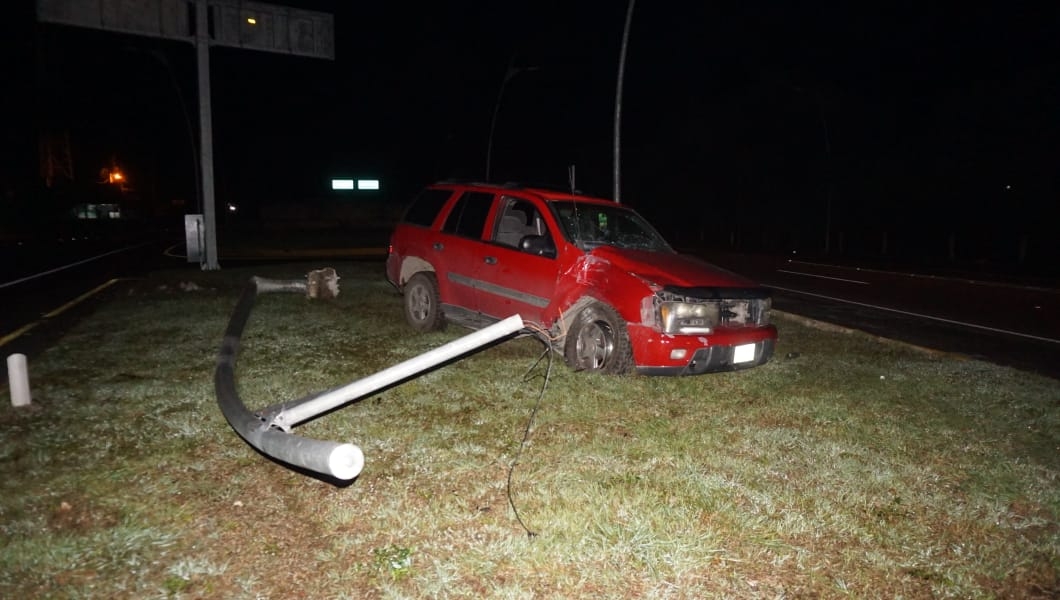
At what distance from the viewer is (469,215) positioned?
764cm

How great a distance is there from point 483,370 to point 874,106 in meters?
40.2

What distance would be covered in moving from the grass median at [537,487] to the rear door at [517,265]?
2.33ft

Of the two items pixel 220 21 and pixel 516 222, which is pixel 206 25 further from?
pixel 516 222

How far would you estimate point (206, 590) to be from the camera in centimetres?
279

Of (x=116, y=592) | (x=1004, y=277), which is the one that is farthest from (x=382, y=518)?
(x=1004, y=277)

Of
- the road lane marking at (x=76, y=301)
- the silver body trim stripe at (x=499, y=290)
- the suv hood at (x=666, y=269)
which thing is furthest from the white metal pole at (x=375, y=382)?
the road lane marking at (x=76, y=301)

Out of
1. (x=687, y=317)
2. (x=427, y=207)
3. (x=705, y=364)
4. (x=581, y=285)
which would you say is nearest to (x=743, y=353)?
(x=705, y=364)

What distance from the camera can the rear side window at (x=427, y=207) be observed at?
8.17m

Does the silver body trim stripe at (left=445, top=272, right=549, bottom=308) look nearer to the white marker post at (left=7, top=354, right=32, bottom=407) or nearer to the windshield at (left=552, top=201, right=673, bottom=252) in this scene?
the windshield at (left=552, top=201, right=673, bottom=252)

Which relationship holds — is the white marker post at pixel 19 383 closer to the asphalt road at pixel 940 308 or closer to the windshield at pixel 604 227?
the windshield at pixel 604 227

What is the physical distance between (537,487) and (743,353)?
9.66 ft

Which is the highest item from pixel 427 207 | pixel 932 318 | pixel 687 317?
pixel 427 207

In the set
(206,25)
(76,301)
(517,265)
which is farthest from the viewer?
(206,25)

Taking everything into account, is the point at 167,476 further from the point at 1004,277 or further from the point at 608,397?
the point at 1004,277
